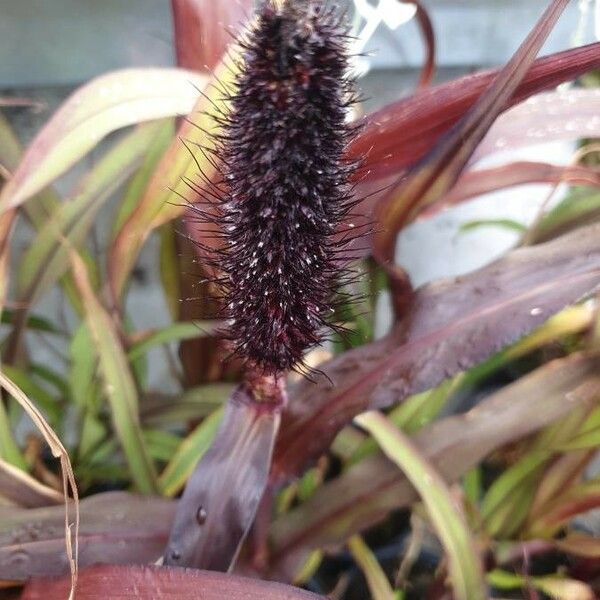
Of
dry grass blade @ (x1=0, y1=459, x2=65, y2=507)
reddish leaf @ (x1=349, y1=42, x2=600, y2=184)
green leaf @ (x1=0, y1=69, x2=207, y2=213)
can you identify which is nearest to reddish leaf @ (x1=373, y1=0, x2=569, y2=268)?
reddish leaf @ (x1=349, y1=42, x2=600, y2=184)

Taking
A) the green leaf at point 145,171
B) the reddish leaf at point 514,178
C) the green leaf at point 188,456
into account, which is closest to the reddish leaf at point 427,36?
the reddish leaf at point 514,178

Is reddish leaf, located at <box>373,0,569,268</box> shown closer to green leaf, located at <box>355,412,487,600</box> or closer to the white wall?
green leaf, located at <box>355,412,487,600</box>

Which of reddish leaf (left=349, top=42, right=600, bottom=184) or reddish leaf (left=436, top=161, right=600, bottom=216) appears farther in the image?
reddish leaf (left=436, top=161, right=600, bottom=216)

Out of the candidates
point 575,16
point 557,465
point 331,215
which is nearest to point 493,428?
point 557,465

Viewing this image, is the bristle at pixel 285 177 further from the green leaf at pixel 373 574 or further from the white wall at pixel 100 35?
the white wall at pixel 100 35

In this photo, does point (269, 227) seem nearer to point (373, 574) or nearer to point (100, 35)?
point (373, 574)

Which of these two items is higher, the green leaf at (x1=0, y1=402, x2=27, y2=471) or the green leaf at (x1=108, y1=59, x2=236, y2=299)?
the green leaf at (x1=108, y1=59, x2=236, y2=299)

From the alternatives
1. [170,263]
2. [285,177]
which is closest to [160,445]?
[170,263]
